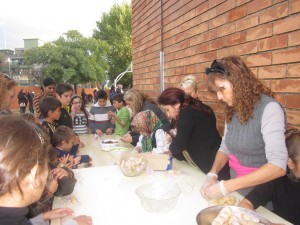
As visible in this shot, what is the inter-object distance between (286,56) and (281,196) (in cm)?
103

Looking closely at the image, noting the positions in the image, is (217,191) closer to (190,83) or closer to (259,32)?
(259,32)

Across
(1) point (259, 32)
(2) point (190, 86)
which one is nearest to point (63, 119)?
(2) point (190, 86)

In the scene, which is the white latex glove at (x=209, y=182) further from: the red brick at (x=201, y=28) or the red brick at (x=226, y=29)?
the red brick at (x=201, y=28)

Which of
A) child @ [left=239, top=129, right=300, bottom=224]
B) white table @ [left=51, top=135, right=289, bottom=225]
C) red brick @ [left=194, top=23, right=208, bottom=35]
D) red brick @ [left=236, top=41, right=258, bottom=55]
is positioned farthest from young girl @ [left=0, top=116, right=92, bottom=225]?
red brick @ [left=194, top=23, right=208, bottom=35]

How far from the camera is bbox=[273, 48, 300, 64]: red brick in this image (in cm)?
192

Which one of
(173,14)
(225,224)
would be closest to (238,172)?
(225,224)

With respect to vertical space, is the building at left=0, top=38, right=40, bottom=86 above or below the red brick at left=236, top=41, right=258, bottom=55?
above

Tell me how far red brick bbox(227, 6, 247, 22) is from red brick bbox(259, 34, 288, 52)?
1.28 ft

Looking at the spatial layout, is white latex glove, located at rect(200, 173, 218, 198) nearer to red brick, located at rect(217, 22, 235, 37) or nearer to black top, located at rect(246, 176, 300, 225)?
black top, located at rect(246, 176, 300, 225)

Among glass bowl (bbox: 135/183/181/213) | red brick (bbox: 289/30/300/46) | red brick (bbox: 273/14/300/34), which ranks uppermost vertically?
red brick (bbox: 273/14/300/34)

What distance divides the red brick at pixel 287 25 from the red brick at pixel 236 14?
456mm

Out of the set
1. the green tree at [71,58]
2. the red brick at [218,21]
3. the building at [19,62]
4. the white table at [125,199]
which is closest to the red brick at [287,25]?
the red brick at [218,21]

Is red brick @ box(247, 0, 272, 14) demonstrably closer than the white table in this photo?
No

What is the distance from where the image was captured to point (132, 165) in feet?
7.18
